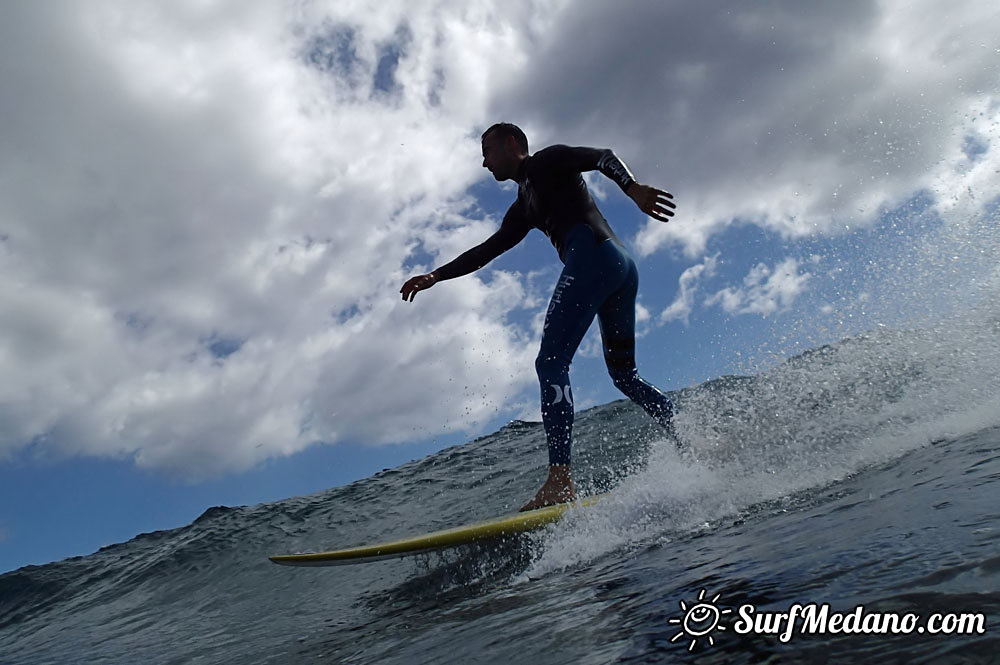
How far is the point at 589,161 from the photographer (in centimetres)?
412

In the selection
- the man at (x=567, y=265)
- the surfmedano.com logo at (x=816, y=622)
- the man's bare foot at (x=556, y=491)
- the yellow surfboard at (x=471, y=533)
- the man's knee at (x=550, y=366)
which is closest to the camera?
the surfmedano.com logo at (x=816, y=622)

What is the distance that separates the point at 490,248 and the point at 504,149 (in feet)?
2.61

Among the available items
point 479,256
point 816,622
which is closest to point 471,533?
point 816,622

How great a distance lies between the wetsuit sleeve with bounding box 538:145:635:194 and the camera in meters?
3.89

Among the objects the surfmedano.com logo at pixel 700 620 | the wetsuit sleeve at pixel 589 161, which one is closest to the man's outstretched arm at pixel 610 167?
the wetsuit sleeve at pixel 589 161

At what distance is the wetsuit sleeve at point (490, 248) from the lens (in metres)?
4.83

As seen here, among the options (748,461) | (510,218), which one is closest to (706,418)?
(748,461)

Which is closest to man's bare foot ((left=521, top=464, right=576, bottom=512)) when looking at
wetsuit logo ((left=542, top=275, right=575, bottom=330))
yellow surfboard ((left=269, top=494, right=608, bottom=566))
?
yellow surfboard ((left=269, top=494, right=608, bottom=566))

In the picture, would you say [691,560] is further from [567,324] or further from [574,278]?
[574,278]

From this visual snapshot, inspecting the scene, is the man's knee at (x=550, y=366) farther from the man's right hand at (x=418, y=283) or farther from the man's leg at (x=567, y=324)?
the man's right hand at (x=418, y=283)

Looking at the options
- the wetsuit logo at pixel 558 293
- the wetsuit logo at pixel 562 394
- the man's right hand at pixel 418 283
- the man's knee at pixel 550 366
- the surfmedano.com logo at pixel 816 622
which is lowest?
the surfmedano.com logo at pixel 816 622

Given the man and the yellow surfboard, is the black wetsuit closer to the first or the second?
the man

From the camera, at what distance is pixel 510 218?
15.8 feet

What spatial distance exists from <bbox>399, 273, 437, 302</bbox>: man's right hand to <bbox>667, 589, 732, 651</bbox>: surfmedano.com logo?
3604mm
